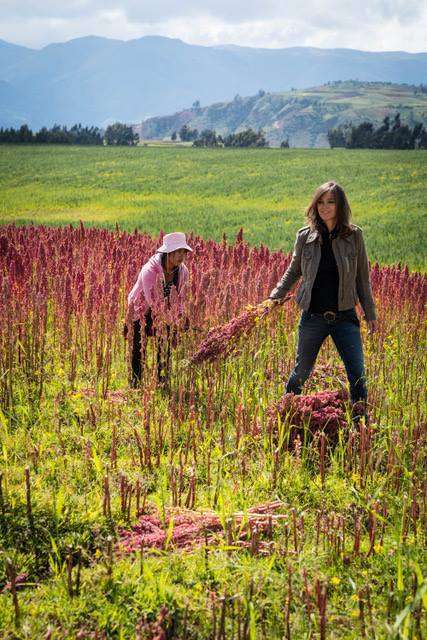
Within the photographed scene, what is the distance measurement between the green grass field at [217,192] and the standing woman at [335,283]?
387 inches

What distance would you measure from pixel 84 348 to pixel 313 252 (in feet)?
9.06

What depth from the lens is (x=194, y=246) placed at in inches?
383

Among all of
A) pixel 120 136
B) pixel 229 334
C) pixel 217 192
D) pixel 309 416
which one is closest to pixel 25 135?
pixel 120 136

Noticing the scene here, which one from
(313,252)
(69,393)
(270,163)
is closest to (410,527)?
(313,252)

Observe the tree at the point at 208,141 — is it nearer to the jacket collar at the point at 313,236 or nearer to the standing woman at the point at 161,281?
the standing woman at the point at 161,281

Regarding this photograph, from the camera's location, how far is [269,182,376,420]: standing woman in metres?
4.25

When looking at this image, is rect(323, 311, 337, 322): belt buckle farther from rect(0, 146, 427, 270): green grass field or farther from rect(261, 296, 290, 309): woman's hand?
rect(0, 146, 427, 270): green grass field

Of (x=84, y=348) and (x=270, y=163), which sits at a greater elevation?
(x=270, y=163)

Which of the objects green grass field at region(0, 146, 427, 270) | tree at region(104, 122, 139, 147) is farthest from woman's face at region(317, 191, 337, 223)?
tree at region(104, 122, 139, 147)

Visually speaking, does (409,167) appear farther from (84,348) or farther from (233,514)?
(233,514)

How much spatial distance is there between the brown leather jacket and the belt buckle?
63 mm

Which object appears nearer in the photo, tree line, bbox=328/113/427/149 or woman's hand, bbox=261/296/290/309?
woman's hand, bbox=261/296/290/309

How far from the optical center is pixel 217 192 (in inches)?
1330

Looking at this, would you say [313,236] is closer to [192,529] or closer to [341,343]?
[341,343]
